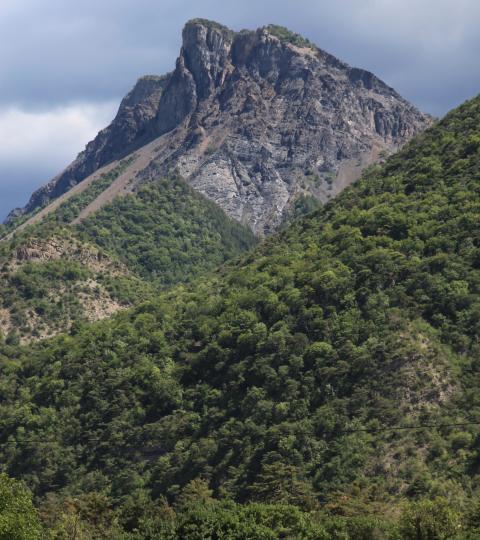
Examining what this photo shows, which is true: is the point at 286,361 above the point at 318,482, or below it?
above

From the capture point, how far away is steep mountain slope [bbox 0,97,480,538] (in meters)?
102

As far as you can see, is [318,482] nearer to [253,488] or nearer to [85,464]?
[253,488]

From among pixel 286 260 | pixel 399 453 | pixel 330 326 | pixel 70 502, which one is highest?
pixel 286 260

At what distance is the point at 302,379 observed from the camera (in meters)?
120

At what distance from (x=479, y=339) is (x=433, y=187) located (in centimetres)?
4542

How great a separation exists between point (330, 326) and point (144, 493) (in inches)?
1230

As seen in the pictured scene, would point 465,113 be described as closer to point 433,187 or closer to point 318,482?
point 433,187

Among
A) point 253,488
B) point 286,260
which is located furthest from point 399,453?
point 286,260

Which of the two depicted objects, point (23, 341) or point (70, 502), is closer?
point (70, 502)

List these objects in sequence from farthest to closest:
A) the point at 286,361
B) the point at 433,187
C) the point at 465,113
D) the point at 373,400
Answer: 1. the point at 465,113
2. the point at 433,187
3. the point at 286,361
4. the point at 373,400

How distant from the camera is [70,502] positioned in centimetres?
9738

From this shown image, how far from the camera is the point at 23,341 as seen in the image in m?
194

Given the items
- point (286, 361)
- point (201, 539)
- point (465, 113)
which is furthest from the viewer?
point (465, 113)

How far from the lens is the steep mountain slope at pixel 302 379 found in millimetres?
102500
